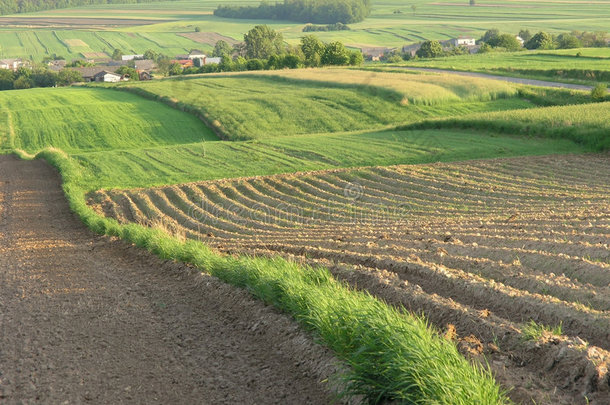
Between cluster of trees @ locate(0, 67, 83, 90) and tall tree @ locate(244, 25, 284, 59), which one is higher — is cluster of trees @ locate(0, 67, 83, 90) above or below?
below

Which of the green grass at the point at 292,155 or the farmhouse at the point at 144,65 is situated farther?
the farmhouse at the point at 144,65

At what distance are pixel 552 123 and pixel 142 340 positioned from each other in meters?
31.0

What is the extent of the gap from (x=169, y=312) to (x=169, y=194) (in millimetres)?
16169

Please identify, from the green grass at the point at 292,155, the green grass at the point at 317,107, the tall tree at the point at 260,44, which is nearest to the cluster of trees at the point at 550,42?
the tall tree at the point at 260,44

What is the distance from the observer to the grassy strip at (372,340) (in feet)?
17.7

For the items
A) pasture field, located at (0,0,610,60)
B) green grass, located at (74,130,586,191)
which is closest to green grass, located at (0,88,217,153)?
green grass, located at (74,130,586,191)

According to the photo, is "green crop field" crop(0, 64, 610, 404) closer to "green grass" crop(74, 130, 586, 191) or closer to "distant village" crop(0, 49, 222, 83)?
"green grass" crop(74, 130, 586, 191)

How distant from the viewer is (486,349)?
273 inches

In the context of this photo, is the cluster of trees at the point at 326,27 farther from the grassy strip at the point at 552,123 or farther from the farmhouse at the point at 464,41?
the grassy strip at the point at 552,123

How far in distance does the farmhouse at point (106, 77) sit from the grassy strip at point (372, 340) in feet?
361

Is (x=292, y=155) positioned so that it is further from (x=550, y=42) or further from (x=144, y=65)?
(x=144, y=65)

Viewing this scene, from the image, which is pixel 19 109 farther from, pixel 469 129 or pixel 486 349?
pixel 486 349

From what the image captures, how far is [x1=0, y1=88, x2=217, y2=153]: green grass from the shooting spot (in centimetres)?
4691

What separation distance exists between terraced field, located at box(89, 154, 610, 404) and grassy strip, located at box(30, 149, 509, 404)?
26.4 inches
